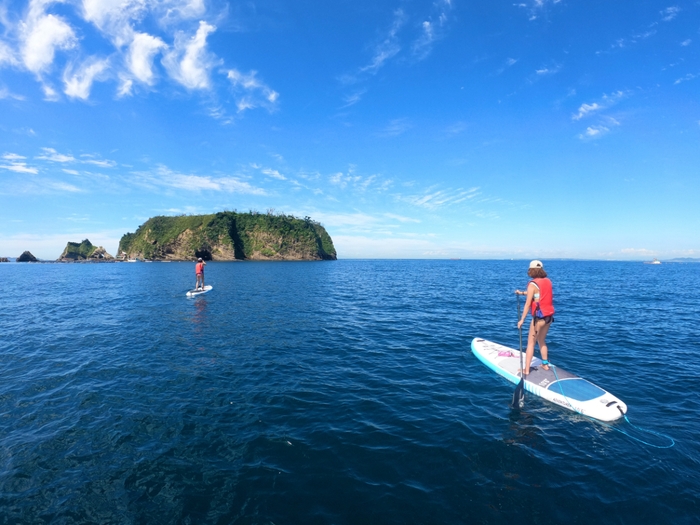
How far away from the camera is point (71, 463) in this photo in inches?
301

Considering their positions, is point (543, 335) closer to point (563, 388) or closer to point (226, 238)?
point (563, 388)

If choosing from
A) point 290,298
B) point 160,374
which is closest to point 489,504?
point 160,374

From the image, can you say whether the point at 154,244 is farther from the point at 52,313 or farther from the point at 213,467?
the point at 213,467

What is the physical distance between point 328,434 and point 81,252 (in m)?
242

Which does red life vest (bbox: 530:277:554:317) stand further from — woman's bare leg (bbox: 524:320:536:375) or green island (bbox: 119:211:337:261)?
green island (bbox: 119:211:337:261)

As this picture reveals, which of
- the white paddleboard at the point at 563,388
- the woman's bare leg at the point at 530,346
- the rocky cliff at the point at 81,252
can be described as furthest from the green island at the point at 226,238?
the woman's bare leg at the point at 530,346

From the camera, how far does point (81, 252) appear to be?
190 m

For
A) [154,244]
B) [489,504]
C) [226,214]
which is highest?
[226,214]

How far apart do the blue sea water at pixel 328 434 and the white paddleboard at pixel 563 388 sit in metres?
0.42

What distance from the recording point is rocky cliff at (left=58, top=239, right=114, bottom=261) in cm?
16388

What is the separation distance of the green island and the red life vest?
522 feet

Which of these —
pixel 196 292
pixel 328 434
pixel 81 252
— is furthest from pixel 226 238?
pixel 328 434

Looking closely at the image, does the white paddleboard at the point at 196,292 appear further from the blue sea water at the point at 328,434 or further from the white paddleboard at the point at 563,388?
the white paddleboard at the point at 563,388

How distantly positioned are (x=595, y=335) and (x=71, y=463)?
82.3 feet
